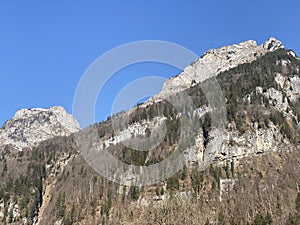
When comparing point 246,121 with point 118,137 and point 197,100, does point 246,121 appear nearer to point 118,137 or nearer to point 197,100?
point 197,100

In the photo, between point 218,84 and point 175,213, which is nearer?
point 175,213

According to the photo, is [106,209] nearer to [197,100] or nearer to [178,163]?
[178,163]

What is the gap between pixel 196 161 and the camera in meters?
144

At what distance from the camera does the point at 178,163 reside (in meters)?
145

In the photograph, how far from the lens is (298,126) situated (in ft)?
499

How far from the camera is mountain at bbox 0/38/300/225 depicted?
120350 millimetres

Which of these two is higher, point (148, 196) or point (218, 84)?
point (218, 84)

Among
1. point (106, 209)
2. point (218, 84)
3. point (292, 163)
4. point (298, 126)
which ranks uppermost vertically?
point (218, 84)

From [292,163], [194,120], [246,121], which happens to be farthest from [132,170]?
[292,163]

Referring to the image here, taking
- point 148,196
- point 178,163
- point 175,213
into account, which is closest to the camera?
point 175,213

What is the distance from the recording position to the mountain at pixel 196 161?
12035 cm

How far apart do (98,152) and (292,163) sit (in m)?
89.5

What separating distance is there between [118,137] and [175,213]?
144 m

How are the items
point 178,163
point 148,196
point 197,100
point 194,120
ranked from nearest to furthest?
point 148,196, point 178,163, point 194,120, point 197,100
